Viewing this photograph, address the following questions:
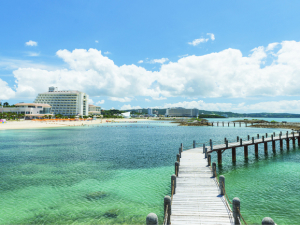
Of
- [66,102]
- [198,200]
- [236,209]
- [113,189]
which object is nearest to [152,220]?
[236,209]

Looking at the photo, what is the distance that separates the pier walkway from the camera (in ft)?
30.5

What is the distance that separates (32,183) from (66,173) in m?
3.78

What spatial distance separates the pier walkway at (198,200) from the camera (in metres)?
9.29

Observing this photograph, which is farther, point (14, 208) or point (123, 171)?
point (123, 171)

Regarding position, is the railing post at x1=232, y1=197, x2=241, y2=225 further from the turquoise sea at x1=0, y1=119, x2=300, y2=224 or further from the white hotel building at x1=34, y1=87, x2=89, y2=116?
the white hotel building at x1=34, y1=87, x2=89, y2=116

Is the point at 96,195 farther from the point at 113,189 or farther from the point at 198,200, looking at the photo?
the point at 198,200

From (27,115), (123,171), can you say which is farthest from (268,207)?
(27,115)

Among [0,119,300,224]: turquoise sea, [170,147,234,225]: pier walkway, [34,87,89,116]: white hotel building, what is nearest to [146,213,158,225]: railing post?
[170,147,234,225]: pier walkway

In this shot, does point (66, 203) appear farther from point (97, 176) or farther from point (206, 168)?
point (206, 168)

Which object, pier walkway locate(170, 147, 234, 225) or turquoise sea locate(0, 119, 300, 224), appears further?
turquoise sea locate(0, 119, 300, 224)

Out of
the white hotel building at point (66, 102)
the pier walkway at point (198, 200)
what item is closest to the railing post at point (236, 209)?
the pier walkway at point (198, 200)

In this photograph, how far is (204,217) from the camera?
936 centimetres

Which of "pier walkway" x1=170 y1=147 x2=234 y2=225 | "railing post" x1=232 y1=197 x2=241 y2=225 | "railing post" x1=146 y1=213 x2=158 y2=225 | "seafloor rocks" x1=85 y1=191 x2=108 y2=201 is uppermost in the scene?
A: "railing post" x1=146 y1=213 x2=158 y2=225

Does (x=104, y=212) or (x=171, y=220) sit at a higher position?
(x=171, y=220)
